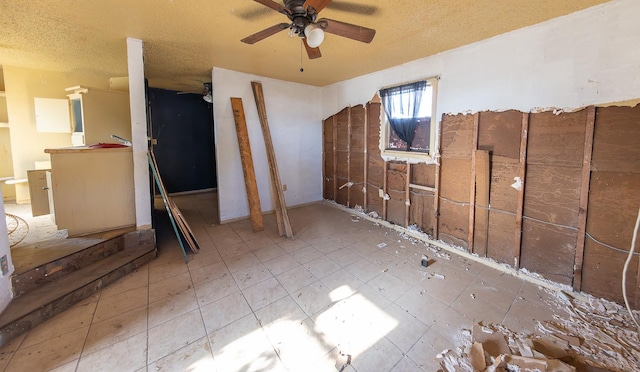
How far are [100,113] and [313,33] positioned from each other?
12.8 ft

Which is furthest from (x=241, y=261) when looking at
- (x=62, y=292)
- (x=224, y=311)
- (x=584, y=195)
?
(x=584, y=195)

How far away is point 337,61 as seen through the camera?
11.6 feet

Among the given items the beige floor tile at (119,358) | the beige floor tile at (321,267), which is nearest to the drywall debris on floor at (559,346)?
the beige floor tile at (321,267)

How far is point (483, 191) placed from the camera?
288 centimetres

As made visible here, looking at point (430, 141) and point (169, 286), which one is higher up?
point (430, 141)

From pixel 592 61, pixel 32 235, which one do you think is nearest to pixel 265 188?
pixel 32 235

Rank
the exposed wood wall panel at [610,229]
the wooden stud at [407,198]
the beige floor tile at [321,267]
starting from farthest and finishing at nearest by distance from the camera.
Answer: the wooden stud at [407,198], the beige floor tile at [321,267], the exposed wood wall panel at [610,229]

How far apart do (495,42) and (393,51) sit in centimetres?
106

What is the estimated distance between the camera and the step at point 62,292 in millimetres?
1818

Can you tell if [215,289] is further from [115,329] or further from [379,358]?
[379,358]

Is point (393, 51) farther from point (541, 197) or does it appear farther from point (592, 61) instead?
point (541, 197)

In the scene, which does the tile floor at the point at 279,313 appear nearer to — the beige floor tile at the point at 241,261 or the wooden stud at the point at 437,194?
the beige floor tile at the point at 241,261

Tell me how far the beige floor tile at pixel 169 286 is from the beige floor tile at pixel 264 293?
61cm

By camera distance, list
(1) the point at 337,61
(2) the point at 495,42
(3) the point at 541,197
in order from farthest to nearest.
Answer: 1. (1) the point at 337,61
2. (2) the point at 495,42
3. (3) the point at 541,197
